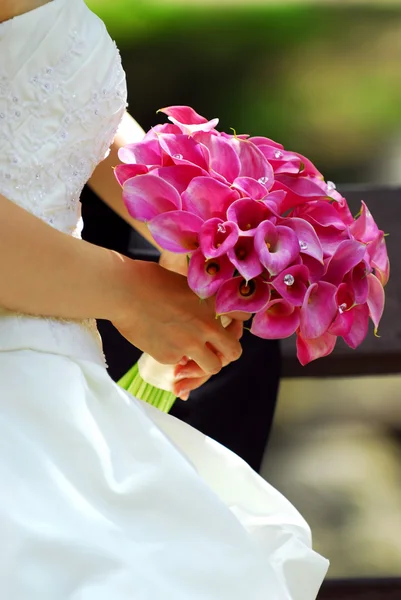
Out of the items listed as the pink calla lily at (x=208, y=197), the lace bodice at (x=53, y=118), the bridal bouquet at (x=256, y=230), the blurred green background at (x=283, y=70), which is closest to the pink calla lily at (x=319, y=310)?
the bridal bouquet at (x=256, y=230)

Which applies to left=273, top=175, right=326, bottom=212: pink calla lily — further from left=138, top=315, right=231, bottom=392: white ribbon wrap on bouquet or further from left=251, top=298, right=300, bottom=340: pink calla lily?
left=138, top=315, right=231, bottom=392: white ribbon wrap on bouquet

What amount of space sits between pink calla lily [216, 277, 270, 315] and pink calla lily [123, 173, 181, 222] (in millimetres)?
87

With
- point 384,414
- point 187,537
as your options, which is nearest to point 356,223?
point 187,537

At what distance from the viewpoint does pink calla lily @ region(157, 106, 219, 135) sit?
96cm

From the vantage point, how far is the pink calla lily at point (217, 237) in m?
0.85

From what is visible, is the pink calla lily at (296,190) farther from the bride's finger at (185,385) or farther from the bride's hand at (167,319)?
the bride's finger at (185,385)

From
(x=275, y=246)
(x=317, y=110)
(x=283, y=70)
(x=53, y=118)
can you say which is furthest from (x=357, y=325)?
(x=283, y=70)

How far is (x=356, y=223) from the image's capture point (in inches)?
38.0

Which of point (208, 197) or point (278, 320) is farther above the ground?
point (208, 197)

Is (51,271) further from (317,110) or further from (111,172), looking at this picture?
(317,110)

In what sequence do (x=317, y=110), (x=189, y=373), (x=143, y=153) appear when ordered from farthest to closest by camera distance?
1. (x=317, y=110)
2. (x=189, y=373)
3. (x=143, y=153)

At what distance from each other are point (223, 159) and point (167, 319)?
6.7 inches

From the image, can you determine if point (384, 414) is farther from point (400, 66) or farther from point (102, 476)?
point (400, 66)

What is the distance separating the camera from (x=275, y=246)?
87 cm
